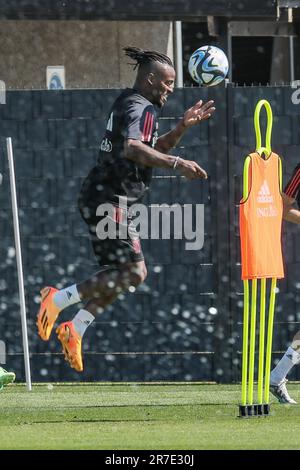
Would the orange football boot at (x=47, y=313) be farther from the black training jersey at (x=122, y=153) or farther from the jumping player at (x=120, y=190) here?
the black training jersey at (x=122, y=153)

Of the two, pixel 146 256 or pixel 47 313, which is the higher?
pixel 146 256

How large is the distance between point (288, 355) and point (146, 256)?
2.58 meters

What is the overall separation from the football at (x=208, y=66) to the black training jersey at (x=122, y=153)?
6.32ft

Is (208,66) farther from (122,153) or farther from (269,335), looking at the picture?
(269,335)

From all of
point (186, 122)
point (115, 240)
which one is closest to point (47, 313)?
point (115, 240)

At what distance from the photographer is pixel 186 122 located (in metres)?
9.22

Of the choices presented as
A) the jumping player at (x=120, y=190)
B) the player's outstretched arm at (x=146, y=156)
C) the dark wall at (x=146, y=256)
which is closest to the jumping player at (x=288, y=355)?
the jumping player at (x=120, y=190)

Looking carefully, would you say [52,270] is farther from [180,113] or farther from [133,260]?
[133,260]

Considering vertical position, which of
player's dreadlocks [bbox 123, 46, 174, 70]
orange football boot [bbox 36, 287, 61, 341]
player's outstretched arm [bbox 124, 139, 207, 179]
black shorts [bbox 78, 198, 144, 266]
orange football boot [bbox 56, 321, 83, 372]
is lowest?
orange football boot [bbox 56, 321, 83, 372]

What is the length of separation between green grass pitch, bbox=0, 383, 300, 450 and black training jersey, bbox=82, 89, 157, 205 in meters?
1.49

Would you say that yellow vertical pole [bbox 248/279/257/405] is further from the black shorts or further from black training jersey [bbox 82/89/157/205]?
black training jersey [bbox 82/89/157/205]

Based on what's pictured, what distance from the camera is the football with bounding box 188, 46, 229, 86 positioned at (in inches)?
442

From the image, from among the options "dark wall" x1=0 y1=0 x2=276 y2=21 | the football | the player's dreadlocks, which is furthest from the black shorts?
"dark wall" x1=0 y1=0 x2=276 y2=21
